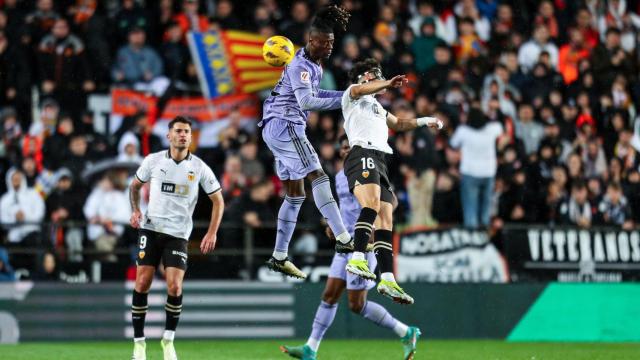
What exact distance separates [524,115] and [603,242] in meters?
3.48

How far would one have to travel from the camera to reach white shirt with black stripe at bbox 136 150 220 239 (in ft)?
46.4

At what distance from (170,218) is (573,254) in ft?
27.4

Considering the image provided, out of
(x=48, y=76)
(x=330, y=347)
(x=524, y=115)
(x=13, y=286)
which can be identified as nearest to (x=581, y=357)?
(x=330, y=347)

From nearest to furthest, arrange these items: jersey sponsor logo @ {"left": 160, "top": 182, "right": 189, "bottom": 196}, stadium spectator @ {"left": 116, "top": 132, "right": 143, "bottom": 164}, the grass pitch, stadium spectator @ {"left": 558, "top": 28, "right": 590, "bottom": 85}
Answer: jersey sponsor logo @ {"left": 160, "top": 182, "right": 189, "bottom": 196}, the grass pitch, stadium spectator @ {"left": 116, "top": 132, "right": 143, "bottom": 164}, stadium spectator @ {"left": 558, "top": 28, "right": 590, "bottom": 85}

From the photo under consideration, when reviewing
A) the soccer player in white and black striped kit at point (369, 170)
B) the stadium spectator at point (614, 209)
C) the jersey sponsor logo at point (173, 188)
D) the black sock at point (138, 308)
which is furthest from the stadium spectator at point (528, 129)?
the black sock at point (138, 308)

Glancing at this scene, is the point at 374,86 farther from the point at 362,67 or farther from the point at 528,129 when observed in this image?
the point at 528,129

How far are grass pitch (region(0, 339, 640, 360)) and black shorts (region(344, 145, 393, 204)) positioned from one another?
3.56 meters

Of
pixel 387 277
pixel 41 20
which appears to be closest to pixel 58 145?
pixel 41 20

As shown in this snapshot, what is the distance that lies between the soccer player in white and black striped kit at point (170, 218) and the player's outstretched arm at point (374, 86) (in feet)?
7.75

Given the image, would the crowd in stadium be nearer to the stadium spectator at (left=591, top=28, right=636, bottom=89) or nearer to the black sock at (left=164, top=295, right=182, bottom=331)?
the stadium spectator at (left=591, top=28, right=636, bottom=89)

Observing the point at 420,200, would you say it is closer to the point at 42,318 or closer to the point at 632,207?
the point at 632,207

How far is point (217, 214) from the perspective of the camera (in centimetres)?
1427

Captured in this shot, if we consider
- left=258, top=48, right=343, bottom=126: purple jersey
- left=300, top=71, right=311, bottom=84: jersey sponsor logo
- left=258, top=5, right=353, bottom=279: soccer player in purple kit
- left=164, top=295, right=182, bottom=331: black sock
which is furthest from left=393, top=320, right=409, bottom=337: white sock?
left=300, top=71, right=311, bottom=84: jersey sponsor logo

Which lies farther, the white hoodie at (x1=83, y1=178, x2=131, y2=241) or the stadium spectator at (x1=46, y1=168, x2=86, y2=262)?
the white hoodie at (x1=83, y1=178, x2=131, y2=241)
